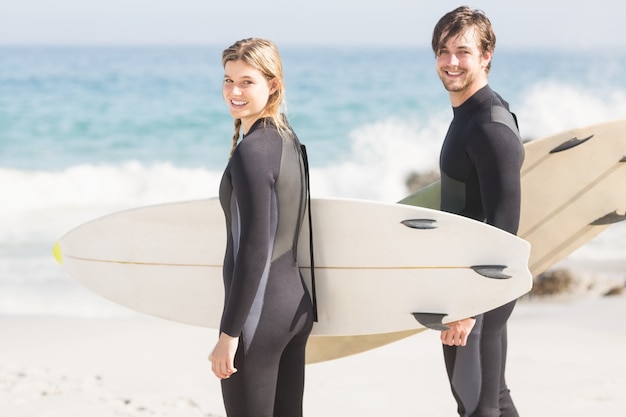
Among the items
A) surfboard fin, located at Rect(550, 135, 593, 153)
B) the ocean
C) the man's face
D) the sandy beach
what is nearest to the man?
the man's face

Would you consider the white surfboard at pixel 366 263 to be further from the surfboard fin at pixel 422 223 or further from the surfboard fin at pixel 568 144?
the surfboard fin at pixel 568 144

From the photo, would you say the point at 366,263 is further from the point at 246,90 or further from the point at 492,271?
the point at 246,90

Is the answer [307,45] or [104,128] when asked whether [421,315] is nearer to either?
[104,128]

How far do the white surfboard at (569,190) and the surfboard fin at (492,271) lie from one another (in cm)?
77

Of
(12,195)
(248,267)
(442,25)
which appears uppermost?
(442,25)

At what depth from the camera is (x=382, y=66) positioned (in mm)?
34250

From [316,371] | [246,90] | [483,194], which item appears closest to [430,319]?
[483,194]

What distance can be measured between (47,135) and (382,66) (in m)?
20.1

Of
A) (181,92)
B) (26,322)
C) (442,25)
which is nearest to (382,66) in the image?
(181,92)

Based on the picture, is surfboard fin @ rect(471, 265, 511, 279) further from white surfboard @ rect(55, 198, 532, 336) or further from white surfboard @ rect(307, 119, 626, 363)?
white surfboard @ rect(307, 119, 626, 363)

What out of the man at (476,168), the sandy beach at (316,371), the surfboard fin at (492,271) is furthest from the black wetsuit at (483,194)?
the sandy beach at (316,371)

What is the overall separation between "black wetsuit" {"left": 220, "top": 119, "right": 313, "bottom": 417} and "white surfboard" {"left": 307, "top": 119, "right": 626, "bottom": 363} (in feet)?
4.09

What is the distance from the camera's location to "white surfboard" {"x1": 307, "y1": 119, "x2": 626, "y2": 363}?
3150mm

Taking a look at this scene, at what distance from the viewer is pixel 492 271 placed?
7.87ft
